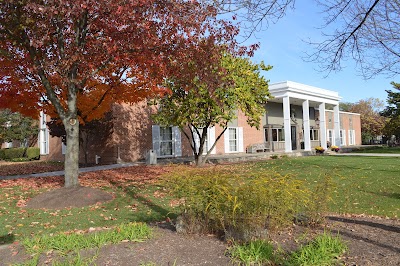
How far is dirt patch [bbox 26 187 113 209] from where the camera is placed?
7809mm

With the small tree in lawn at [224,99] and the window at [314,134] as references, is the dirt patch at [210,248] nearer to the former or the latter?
the small tree in lawn at [224,99]

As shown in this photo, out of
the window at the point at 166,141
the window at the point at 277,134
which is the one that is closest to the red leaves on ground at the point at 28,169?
the window at the point at 166,141

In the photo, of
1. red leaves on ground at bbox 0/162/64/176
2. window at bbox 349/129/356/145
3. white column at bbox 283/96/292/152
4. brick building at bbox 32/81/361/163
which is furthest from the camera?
window at bbox 349/129/356/145

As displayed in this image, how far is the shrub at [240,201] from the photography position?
4.21 metres

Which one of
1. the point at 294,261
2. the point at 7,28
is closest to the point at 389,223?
the point at 294,261

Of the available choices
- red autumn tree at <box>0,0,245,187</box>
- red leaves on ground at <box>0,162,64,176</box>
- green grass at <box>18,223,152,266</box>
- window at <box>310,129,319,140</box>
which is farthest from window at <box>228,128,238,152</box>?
green grass at <box>18,223,152,266</box>

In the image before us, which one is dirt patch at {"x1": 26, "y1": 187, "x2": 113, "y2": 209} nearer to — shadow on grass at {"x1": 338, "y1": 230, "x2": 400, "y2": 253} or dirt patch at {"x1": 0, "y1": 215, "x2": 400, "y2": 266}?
dirt patch at {"x1": 0, "y1": 215, "x2": 400, "y2": 266}

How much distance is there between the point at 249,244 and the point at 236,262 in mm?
348

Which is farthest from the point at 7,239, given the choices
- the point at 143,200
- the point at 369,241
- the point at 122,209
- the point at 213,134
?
the point at 213,134

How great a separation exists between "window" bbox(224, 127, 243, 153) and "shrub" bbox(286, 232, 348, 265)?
22.9 m

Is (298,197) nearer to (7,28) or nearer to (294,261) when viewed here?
(294,261)

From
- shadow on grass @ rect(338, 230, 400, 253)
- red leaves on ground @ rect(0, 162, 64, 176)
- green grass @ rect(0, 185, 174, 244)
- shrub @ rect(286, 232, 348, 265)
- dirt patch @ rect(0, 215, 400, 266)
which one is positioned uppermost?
red leaves on ground @ rect(0, 162, 64, 176)

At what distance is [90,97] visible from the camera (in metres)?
14.9

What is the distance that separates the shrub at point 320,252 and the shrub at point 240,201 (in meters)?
0.61
